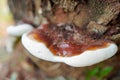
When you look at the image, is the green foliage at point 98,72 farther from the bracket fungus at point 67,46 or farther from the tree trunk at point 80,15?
the bracket fungus at point 67,46

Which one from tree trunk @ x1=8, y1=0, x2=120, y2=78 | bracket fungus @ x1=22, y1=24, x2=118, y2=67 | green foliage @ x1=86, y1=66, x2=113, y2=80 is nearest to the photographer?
bracket fungus @ x1=22, y1=24, x2=118, y2=67

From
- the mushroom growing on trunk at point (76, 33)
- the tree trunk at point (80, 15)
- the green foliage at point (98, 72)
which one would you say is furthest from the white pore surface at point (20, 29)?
the green foliage at point (98, 72)

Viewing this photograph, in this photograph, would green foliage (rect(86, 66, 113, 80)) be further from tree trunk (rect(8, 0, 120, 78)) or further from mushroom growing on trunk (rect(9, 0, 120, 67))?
mushroom growing on trunk (rect(9, 0, 120, 67))

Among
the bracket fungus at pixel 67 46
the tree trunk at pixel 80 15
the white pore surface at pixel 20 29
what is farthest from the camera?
the white pore surface at pixel 20 29

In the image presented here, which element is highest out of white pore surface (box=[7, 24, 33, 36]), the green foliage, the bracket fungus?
the bracket fungus

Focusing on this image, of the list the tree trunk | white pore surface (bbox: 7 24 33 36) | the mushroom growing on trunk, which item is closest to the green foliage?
the tree trunk

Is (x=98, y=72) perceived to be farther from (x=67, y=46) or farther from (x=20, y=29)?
(x=20, y=29)

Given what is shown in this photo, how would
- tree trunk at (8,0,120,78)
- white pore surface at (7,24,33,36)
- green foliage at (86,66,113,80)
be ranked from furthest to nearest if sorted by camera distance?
white pore surface at (7,24,33,36)
green foliage at (86,66,113,80)
tree trunk at (8,0,120,78)

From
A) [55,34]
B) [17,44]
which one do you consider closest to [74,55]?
[55,34]

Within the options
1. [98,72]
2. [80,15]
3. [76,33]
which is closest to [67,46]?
[76,33]
